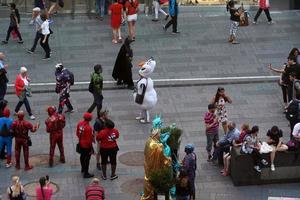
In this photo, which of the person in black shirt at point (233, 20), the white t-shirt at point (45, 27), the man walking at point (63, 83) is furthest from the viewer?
the person in black shirt at point (233, 20)

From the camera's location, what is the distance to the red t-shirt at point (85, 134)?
16828mm

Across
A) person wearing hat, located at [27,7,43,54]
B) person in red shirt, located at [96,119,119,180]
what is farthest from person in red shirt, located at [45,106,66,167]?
person wearing hat, located at [27,7,43,54]

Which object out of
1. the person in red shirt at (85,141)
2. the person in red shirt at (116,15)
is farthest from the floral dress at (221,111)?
the person in red shirt at (116,15)

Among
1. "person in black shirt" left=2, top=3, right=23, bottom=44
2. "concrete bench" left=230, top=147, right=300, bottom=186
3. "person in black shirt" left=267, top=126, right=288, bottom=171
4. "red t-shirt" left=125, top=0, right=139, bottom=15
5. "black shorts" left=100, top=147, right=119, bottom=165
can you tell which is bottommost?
"concrete bench" left=230, top=147, right=300, bottom=186

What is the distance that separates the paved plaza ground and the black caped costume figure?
0.32 meters

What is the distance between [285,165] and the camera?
17141 millimetres

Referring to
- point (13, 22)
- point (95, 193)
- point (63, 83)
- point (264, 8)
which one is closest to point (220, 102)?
point (63, 83)

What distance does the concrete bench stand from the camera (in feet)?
55.8

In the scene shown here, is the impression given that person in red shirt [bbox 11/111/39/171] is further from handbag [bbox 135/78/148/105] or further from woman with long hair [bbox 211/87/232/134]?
woman with long hair [bbox 211/87/232/134]

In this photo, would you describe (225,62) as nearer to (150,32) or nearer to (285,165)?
(150,32)

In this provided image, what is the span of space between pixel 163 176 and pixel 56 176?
3.34 meters

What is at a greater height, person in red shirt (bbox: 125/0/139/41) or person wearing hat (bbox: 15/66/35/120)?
person in red shirt (bbox: 125/0/139/41)

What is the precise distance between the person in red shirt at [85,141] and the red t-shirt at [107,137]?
0.79 feet

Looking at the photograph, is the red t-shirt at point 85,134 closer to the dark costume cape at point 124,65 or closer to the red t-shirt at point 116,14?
the dark costume cape at point 124,65
